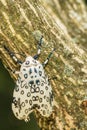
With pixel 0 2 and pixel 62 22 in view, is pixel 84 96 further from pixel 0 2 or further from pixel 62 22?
pixel 62 22

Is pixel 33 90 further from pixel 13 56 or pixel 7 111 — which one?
pixel 7 111

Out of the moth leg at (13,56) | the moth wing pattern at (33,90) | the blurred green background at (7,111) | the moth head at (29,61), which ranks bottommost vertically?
the blurred green background at (7,111)

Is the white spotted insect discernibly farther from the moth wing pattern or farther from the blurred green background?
the blurred green background

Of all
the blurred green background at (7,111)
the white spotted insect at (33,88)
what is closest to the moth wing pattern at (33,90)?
the white spotted insect at (33,88)

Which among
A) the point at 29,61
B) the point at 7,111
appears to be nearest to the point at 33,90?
the point at 29,61

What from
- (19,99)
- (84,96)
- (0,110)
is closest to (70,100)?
(84,96)

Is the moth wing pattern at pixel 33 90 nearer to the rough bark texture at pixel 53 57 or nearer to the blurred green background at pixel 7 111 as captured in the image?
the rough bark texture at pixel 53 57
